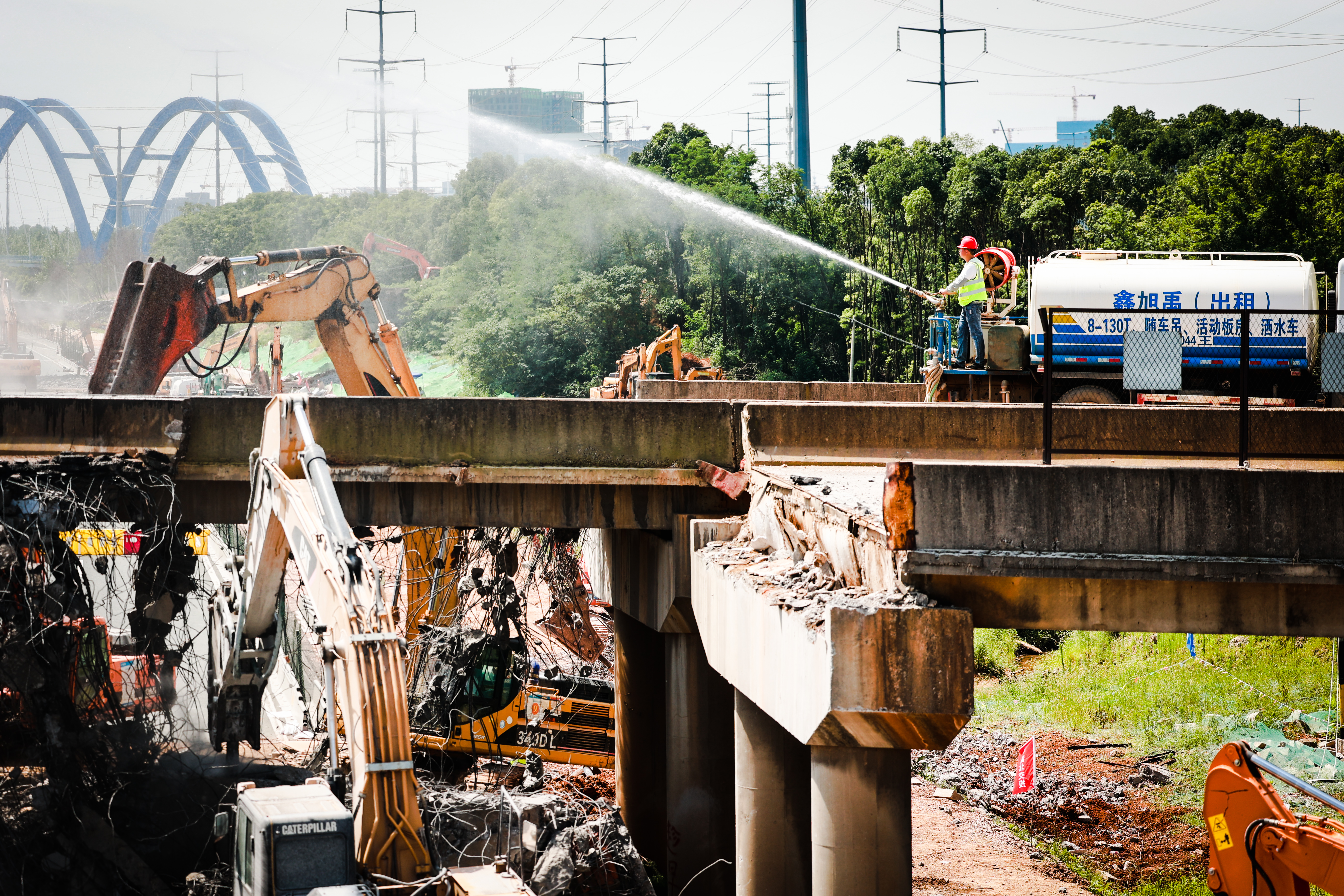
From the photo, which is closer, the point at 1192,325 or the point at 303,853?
the point at 303,853

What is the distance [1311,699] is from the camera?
75.4 feet

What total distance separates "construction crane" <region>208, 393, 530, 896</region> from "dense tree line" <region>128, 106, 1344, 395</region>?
31.1 m

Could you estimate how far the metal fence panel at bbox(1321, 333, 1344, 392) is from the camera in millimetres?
11250

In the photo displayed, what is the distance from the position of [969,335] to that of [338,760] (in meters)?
14.3

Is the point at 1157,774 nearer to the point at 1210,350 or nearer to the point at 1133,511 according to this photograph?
the point at 1210,350

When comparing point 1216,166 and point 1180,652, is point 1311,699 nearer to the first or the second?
point 1180,652

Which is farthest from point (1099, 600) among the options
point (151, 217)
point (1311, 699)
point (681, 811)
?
point (151, 217)

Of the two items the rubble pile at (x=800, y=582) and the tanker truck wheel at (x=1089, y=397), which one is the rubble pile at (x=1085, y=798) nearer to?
the tanker truck wheel at (x=1089, y=397)

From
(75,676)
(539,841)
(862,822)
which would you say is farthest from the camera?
(539,841)

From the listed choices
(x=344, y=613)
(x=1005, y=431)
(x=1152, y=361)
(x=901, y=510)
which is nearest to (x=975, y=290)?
(x=1005, y=431)

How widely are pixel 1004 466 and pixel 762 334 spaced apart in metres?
53.1

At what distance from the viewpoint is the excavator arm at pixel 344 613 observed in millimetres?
8789

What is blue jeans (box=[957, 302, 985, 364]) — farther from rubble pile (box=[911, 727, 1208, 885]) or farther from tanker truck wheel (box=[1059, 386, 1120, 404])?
rubble pile (box=[911, 727, 1208, 885])

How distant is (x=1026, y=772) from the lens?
2044 centimetres
